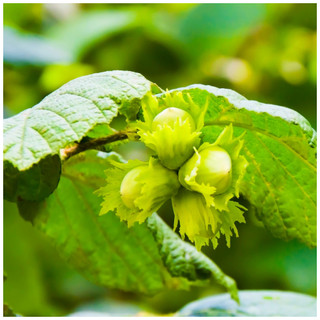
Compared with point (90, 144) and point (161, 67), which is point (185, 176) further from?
point (161, 67)

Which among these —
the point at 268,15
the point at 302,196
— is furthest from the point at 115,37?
the point at 302,196

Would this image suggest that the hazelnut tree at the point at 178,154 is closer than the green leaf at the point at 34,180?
Yes

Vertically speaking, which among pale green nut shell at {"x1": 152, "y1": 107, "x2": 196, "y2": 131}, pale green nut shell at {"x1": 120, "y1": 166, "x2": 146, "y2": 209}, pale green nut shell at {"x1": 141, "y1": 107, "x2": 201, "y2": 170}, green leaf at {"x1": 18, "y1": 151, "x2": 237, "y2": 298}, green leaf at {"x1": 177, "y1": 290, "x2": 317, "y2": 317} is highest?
pale green nut shell at {"x1": 152, "y1": 107, "x2": 196, "y2": 131}

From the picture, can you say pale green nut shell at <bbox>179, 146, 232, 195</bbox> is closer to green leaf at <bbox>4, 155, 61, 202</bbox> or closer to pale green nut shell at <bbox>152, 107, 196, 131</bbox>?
pale green nut shell at <bbox>152, 107, 196, 131</bbox>

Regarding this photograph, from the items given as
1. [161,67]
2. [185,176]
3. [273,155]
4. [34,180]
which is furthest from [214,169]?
[161,67]

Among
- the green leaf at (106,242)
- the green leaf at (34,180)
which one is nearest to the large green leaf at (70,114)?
the green leaf at (34,180)

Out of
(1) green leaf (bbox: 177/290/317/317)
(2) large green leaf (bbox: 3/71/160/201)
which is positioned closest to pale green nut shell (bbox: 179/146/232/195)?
(2) large green leaf (bbox: 3/71/160/201)

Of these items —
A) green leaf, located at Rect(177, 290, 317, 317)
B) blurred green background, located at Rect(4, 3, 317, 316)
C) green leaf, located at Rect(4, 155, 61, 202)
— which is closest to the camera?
green leaf, located at Rect(4, 155, 61, 202)

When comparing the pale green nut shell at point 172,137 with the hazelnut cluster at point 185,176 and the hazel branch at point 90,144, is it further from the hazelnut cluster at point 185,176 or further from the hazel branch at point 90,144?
the hazel branch at point 90,144
